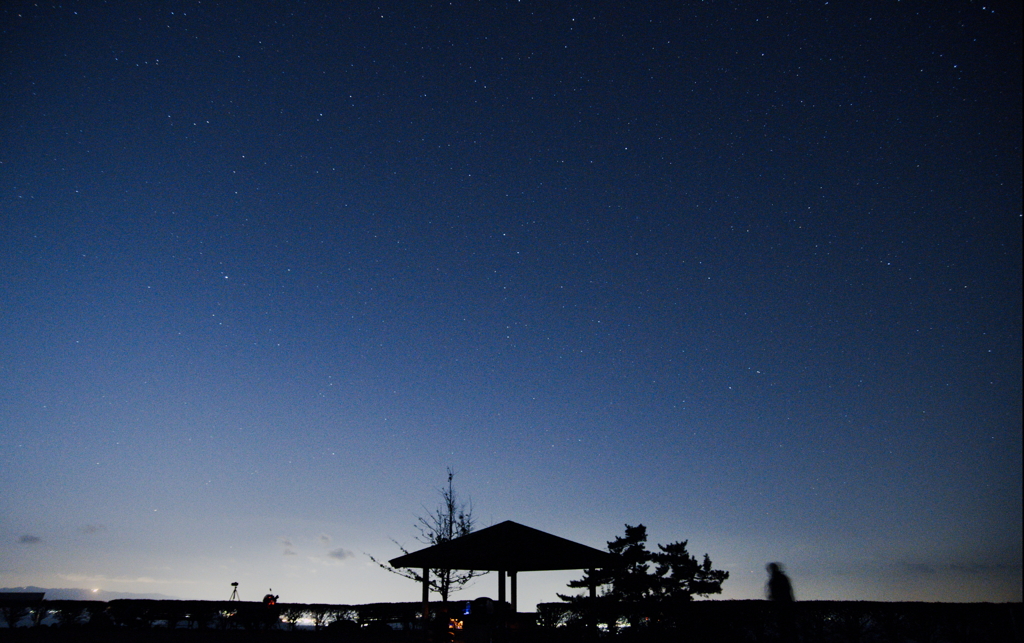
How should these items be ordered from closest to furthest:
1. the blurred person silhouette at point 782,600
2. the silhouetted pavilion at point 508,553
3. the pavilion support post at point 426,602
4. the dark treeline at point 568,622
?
the dark treeline at point 568,622, the blurred person silhouette at point 782,600, the silhouetted pavilion at point 508,553, the pavilion support post at point 426,602

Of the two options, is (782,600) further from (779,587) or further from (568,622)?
(568,622)

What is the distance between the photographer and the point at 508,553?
1520 centimetres

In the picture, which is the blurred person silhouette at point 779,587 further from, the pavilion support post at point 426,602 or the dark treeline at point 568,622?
the pavilion support post at point 426,602

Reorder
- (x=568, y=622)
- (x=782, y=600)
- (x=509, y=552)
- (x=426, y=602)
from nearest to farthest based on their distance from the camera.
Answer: (x=782, y=600)
(x=509, y=552)
(x=426, y=602)
(x=568, y=622)

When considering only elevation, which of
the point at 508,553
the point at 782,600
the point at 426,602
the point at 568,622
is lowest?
the point at 568,622

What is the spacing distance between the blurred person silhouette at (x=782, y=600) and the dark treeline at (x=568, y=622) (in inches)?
2.1

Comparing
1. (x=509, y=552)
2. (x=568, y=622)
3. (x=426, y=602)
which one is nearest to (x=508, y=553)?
(x=509, y=552)

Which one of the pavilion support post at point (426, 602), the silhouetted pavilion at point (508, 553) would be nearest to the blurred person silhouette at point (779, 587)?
the silhouetted pavilion at point (508, 553)

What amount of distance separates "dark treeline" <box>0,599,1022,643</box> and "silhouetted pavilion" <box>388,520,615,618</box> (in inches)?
54.0

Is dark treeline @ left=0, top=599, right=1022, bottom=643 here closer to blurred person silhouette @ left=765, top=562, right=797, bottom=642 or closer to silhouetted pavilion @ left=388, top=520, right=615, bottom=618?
blurred person silhouette @ left=765, top=562, right=797, bottom=642

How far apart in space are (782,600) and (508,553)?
20.6ft

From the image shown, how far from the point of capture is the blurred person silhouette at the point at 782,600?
1185 cm

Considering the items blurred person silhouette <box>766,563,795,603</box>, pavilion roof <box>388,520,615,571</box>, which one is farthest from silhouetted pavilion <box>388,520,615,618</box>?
blurred person silhouette <box>766,563,795,603</box>

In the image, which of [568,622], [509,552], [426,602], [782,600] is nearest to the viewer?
[782,600]
